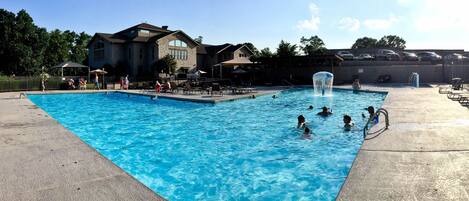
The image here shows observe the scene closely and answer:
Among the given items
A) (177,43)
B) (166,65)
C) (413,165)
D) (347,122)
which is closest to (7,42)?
(177,43)

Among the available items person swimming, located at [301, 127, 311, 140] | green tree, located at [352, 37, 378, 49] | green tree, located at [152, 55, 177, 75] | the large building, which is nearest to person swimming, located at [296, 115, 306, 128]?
person swimming, located at [301, 127, 311, 140]

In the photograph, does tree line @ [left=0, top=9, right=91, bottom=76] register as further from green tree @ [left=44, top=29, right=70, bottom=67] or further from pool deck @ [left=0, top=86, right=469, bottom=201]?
pool deck @ [left=0, top=86, right=469, bottom=201]

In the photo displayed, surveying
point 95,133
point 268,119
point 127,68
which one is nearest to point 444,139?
point 268,119

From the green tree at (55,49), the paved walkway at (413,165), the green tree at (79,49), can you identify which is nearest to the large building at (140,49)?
the green tree at (55,49)

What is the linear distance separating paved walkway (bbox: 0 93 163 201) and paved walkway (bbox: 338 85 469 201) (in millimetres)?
2827

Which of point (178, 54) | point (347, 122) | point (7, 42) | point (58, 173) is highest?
point (7, 42)

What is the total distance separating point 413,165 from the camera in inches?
220

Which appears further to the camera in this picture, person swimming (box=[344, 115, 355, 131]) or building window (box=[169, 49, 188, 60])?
building window (box=[169, 49, 188, 60])

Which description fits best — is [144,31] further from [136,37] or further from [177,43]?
[177,43]

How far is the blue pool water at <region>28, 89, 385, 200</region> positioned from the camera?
647 centimetres

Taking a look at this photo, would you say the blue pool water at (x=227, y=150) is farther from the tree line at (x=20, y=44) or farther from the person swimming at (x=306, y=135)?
the tree line at (x=20, y=44)

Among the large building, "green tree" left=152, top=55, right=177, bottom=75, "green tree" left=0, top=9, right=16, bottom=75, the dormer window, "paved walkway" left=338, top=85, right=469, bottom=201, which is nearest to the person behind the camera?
"paved walkway" left=338, top=85, right=469, bottom=201

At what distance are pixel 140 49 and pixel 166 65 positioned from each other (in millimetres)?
4623

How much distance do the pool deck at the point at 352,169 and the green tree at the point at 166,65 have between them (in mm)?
31128
